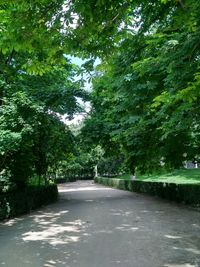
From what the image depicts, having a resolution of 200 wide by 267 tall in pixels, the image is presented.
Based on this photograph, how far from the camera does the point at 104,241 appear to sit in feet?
33.1

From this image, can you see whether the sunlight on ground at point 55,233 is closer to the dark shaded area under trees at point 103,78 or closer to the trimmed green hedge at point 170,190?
the dark shaded area under trees at point 103,78

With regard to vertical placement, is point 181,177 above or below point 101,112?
below

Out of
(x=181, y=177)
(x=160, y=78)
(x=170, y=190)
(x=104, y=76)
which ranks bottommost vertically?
(x=170, y=190)

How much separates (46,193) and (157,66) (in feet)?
53.7

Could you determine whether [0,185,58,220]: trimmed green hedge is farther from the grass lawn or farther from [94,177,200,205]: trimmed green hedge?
the grass lawn

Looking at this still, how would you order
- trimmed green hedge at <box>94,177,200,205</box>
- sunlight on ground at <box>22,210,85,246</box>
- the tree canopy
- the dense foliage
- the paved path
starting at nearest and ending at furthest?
the tree canopy < the dense foliage < the paved path < sunlight on ground at <box>22,210,85,246</box> < trimmed green hedge at <box>94,177,200,205</box>

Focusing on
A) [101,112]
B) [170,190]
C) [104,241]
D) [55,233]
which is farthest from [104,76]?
[101,112]

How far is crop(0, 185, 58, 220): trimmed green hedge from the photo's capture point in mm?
16380

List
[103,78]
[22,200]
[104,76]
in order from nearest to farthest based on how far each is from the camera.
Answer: [104,76]
[103,78]
[22,200]

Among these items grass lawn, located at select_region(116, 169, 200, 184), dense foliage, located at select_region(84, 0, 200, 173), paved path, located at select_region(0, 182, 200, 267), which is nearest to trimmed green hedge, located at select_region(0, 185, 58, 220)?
paved path, located at select_region(0, 182, 200, 267)

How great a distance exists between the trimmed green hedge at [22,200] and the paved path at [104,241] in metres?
0.82

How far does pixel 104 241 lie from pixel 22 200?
30.4 ft

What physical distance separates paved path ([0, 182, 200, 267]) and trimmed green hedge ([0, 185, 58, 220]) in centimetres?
82

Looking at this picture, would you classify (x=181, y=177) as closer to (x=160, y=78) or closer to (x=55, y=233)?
(x=55, y=233)
